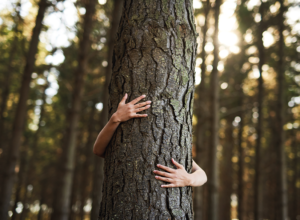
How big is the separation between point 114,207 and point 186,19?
5.80ft

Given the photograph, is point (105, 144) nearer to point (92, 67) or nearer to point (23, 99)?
point (23, 99)

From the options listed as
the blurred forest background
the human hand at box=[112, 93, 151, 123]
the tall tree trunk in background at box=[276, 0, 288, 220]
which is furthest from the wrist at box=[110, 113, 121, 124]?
the tall tree trunk in background at box=[276, 0, 288, 220]

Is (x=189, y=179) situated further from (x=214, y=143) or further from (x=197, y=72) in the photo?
(x=197, y=72)

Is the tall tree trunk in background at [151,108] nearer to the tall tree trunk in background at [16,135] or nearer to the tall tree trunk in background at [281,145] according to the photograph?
the tall tree trunk in background at [16,135]

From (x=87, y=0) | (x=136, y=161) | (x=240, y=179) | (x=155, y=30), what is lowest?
(x=240, y=179)

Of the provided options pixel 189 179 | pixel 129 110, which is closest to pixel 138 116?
pixel 129 110

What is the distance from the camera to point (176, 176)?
1870 mm

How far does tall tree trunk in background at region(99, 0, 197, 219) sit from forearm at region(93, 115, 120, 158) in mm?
52

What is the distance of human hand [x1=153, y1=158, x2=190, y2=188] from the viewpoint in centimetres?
183

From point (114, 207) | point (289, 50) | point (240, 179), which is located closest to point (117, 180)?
point (114, 207)

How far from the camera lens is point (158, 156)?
1.88 m

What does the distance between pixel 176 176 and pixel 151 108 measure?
1.90 ft

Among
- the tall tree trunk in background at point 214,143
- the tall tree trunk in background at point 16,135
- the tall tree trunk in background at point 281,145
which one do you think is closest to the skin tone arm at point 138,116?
the tall tree trunk in background at point 214,143

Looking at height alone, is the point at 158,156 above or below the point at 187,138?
below
